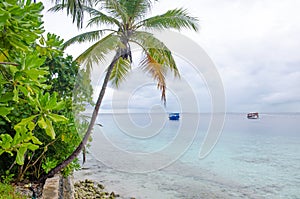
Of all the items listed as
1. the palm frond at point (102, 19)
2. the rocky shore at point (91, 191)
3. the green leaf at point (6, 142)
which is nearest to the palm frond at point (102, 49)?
the palm frond at point (102, 19)

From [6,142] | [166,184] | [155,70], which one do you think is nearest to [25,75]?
[6,142]

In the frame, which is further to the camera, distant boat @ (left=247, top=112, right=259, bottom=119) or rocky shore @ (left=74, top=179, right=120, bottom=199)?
distant boat @ (left=247, top=112, right=259, bottom=119)

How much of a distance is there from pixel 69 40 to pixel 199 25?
3198 mm

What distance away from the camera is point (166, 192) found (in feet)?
24.8

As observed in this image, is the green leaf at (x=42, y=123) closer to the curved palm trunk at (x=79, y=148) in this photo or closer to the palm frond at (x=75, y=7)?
the curved palm trunk at (x=79, y=148)

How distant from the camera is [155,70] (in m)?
5.88

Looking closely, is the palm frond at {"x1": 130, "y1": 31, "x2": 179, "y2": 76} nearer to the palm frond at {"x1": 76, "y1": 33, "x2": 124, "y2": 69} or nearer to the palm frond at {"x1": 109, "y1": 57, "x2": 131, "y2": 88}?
the palm frond at {"x1": 76, "y1": 33, "x2": 124, "y2": 69}

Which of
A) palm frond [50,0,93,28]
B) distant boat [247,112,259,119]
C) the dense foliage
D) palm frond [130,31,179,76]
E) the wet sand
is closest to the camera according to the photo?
the dense foliage

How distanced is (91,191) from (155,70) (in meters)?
3.72

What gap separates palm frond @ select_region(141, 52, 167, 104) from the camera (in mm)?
5875

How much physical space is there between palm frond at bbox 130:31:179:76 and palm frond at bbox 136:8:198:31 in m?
0.32

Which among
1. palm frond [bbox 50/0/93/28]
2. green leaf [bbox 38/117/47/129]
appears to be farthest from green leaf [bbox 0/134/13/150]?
palm frond [bbox 50/0/93/28]

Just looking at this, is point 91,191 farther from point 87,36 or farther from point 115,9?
point 115,9

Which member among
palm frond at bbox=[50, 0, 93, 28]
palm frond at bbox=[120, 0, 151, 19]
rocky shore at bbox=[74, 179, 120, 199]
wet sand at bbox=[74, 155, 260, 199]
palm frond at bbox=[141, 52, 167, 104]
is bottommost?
wet sand at bbox=[74, 155, 260, 199]
